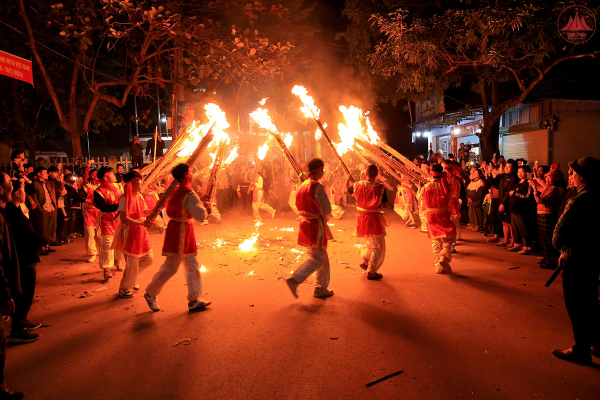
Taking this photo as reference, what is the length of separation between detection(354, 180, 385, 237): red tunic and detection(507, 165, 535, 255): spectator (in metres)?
3.66

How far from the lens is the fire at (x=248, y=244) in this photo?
9.63 m

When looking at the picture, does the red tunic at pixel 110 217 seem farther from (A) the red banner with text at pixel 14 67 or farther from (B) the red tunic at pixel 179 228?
(A) the red banner with text at pixel 14 67

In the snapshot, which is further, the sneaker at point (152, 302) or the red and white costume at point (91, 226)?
the red and white costume at point (91, 226)

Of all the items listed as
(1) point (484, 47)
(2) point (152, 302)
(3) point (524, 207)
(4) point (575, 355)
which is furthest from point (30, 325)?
(1) point (484, 47)

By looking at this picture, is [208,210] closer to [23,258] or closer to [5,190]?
[23,258]

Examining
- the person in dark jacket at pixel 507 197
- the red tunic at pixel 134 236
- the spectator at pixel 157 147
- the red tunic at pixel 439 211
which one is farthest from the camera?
the spectator at pixel 157 147

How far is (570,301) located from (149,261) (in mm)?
5494

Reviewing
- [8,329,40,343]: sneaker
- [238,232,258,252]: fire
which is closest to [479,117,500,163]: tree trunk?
[238,232,258,252]: fire

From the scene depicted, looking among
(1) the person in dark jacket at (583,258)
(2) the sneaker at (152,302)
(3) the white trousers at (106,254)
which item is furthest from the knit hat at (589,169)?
(3) the white trousers at (106,254)

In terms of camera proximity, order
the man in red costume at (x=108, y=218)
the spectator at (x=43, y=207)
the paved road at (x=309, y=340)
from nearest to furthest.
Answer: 1. the paved road at (x=309, y=340)
2. the man in red costume at (x=108, y=218)
3. the spectator at (x=43, y=207)

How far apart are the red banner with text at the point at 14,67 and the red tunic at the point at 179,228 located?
19.9 feet

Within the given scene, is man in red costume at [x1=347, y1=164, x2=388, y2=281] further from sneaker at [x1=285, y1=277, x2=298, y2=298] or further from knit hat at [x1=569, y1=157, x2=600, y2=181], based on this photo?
knit hat at [x1=569, y1=157, x2=600, y2=181]

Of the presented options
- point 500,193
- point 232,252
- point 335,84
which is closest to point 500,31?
point 500,193

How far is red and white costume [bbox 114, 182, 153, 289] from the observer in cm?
600
